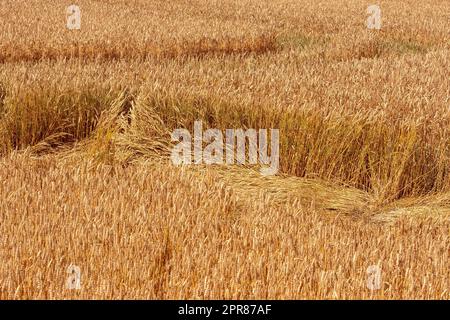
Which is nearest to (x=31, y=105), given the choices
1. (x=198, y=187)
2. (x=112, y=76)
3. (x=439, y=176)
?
(x=112, y=76)

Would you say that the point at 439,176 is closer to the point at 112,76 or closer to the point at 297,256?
the point at 297,256

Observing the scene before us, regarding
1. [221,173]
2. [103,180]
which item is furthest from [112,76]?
[103,180]

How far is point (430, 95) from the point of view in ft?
18.6

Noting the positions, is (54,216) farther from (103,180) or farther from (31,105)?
(31,105)

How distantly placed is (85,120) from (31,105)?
1.47ft

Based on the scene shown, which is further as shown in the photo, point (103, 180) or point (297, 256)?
point (103, 180)

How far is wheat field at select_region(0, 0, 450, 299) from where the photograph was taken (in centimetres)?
276

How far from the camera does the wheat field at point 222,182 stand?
9.06ft

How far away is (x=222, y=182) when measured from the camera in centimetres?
432

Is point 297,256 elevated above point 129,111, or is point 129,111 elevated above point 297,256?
point 129,111
